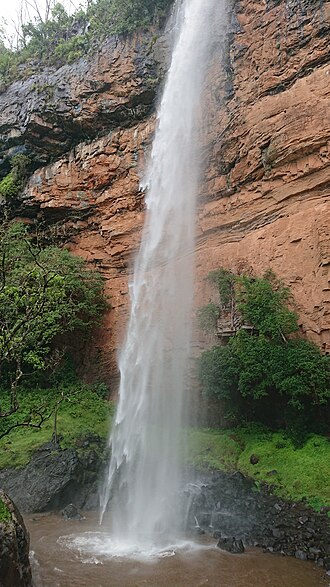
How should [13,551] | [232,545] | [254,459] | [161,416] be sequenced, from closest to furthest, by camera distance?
[13,551] < [232,545] < [254,459] < [161,416]

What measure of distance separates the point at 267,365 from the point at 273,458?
2566mm

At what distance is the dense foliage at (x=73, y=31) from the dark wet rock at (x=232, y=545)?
22463 millimetres

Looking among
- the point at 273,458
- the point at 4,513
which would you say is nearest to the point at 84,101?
the point at 273,458

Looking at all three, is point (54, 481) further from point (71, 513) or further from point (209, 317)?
point (209, 317)

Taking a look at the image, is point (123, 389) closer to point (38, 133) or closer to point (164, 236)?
point (164, 236)

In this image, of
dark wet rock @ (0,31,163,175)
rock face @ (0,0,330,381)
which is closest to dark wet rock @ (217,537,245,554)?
rock face @ (0,0,330,381)

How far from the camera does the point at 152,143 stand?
20.0m

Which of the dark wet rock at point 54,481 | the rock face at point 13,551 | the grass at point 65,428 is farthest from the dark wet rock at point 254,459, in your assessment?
the rock face at point 13,551

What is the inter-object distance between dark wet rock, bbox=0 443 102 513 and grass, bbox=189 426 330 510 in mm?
3050

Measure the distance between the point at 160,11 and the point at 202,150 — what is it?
361 inches

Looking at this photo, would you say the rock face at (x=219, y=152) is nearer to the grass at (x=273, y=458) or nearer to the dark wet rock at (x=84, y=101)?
the dark wet rock at (x=84, y=101)

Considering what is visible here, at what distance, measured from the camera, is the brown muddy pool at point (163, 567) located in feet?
24.1

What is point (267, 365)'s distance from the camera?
1258 cm

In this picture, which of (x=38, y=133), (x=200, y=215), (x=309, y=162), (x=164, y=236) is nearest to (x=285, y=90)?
(x=309, y=162)
